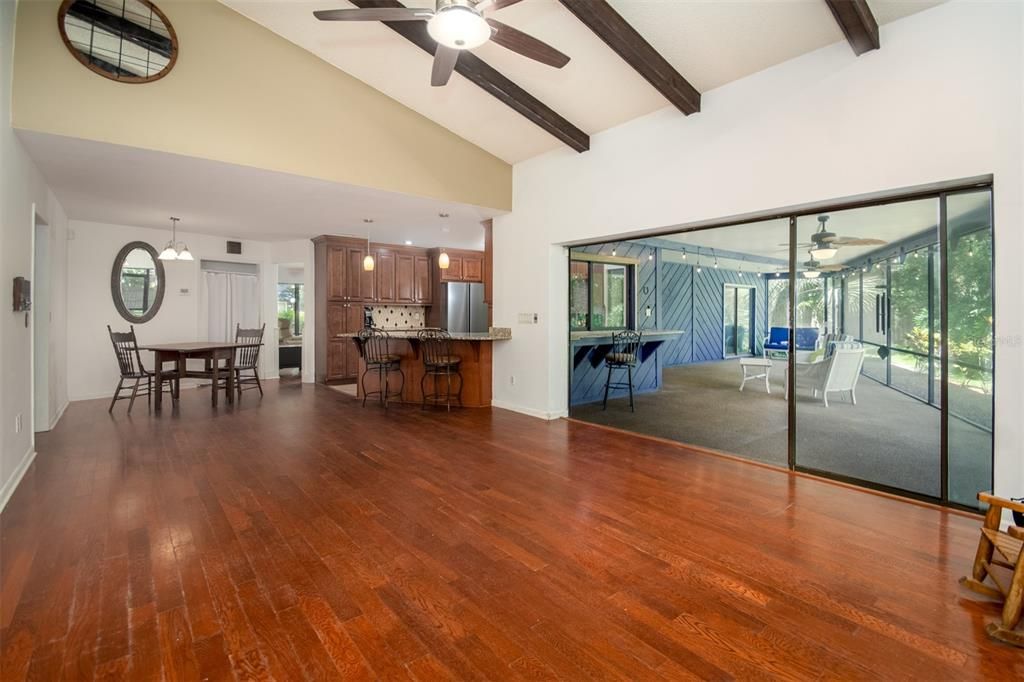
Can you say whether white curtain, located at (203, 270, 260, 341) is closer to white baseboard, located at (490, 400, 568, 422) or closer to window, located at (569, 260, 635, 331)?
white baseboard, located at (490, 400, 568, 422)

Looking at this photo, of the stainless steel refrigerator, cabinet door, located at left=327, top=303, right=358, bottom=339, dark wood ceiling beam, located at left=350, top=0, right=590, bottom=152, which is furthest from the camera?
the stainless steel refrigerator

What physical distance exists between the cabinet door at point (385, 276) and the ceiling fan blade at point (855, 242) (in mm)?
6695

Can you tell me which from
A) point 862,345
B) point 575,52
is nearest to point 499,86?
point 575,52

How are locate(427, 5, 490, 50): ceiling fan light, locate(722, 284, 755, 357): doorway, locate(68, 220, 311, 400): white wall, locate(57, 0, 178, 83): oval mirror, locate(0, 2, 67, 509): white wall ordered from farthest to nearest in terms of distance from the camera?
1. locate(68, 220, 311, 400): white wall
2. locate(722, 284, 755, 357): doorway
3. locate(57, 0, 178, 83): oval mirror
4. locate(0, 2, 67, 509): white wall
5. locate(427, 5, 490, 50): ceiling fan light

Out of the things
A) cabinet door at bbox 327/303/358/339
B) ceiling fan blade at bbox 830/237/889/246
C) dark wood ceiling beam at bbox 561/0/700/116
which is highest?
dark wood ceiling beam at bbox 561/0/700/116

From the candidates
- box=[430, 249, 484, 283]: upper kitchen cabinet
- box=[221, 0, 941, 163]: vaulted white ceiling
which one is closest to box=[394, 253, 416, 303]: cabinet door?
box=[430, 249, 484, 283]: upper kitchen cabinet

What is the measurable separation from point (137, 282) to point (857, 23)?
8.56 m

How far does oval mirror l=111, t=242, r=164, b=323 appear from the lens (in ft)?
21.4

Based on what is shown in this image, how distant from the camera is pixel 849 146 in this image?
3.03 meters

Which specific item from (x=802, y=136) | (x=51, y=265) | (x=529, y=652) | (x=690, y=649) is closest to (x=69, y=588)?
(x=529, y=652)

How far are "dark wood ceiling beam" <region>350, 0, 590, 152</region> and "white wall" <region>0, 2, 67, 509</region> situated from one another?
2.36 metres

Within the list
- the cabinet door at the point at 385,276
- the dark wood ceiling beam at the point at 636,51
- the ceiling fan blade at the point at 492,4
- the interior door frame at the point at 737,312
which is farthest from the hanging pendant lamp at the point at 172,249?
the interior door frame at the point at 737,312

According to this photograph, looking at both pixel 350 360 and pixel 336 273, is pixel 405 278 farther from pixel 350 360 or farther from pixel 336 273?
pixel 350 360

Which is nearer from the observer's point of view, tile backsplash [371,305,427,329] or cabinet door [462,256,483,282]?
tile backsplash [371,305,427,329]
